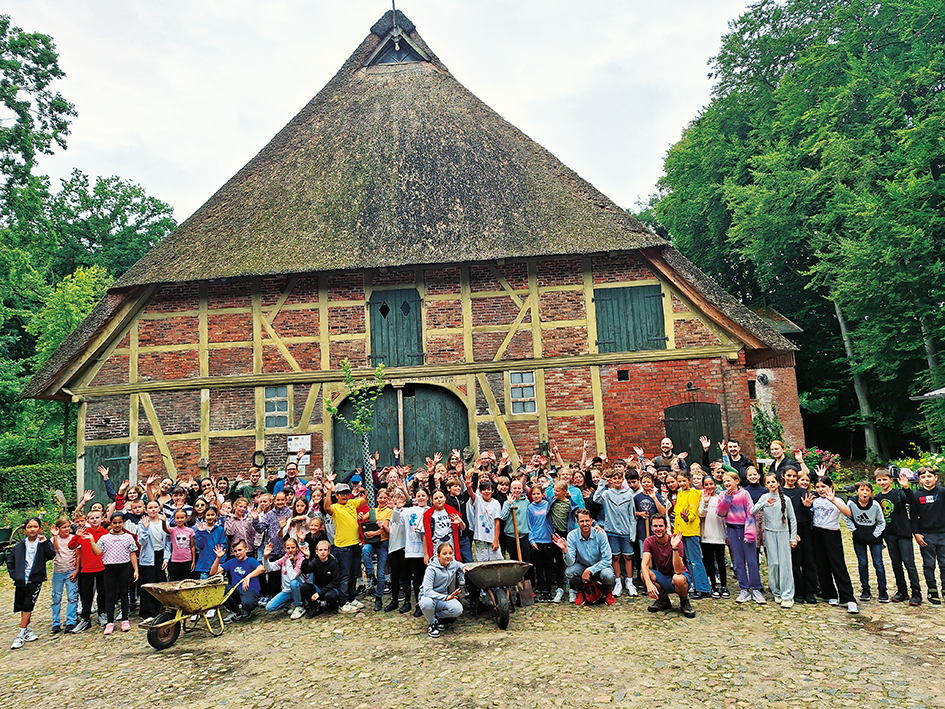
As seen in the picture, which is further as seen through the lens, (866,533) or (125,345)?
(125,345)

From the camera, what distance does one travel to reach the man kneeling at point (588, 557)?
6875mm

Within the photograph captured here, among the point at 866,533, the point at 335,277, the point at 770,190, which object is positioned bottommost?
the point at 866,533

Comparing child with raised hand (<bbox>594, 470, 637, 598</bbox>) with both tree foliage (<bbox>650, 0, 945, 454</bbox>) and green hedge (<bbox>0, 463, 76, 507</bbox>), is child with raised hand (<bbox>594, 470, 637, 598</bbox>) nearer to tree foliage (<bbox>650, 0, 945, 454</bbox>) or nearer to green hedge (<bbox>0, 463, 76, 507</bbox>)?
tree foliage (<bbox>650, 0, 945, 454</bbox>)

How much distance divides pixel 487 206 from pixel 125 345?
7887 millimetres

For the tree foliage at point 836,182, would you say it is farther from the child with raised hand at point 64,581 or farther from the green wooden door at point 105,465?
the green wooden door at point 105,465

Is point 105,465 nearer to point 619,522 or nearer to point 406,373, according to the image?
point 406,373

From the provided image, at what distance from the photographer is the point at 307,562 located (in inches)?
283

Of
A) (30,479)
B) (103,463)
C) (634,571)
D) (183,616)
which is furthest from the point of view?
(30,479)

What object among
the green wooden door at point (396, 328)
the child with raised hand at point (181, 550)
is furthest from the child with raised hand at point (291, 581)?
the green wooden door at point (396, 328)

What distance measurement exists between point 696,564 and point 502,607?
2.28m

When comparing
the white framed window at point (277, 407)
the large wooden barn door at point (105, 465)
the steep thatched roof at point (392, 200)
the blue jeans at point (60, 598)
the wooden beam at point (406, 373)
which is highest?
the steep thatched roof at point (392, 200)

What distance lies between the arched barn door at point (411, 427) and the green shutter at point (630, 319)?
10.7ft

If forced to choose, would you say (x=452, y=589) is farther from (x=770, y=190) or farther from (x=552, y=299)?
(x=770, y=190)

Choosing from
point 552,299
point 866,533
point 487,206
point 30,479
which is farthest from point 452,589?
point 30,479
